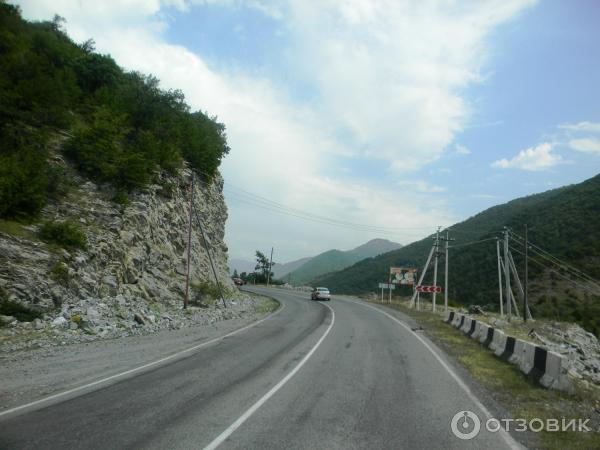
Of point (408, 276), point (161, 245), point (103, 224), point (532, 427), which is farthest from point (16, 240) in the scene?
point (408, 276)

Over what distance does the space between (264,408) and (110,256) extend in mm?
17000

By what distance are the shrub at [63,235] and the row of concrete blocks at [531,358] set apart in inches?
711

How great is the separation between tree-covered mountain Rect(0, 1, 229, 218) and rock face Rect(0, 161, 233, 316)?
3.94 feet

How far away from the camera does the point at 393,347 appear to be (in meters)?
15.6

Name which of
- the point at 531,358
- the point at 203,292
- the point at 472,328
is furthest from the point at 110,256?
the point at 531,358

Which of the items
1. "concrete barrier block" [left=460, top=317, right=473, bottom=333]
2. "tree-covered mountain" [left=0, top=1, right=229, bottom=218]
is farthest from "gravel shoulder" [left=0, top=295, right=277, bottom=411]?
"concrete barrier block" [left=460, top=317, right=473, bottom=333]

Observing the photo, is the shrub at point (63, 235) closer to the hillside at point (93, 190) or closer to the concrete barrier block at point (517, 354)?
the hillside at point (93, 190)

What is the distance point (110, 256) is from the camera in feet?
71.2

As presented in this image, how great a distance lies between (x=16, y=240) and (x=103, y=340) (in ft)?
21.0

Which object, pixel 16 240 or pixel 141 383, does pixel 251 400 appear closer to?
pixel 141 383

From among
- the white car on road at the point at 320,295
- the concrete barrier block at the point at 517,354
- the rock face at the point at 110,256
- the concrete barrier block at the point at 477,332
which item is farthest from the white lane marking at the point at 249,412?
the white car on road at the point at 320,295

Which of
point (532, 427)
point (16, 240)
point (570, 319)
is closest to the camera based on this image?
point (532, 427)

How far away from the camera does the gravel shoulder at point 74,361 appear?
27.1ft

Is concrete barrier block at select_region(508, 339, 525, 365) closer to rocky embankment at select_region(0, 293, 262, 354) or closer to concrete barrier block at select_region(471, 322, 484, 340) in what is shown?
concrete barrier block at select_region(471, 322, 484, 340)
